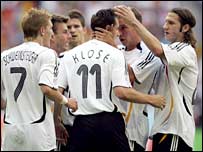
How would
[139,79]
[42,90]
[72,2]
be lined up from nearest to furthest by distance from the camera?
[42,90] < [139,79] < [72,2]

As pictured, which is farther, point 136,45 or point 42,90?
point 136,45

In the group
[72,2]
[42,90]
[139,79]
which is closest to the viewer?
[42,90]

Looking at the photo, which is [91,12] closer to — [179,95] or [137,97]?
[179,95]

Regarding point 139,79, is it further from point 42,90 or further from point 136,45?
point 42,90

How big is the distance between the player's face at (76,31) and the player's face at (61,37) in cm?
51

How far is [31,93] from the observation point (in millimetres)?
6695

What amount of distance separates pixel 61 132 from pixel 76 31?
6.20 feet

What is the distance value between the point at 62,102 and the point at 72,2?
1055 cm

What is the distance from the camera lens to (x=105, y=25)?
6820 millimetres

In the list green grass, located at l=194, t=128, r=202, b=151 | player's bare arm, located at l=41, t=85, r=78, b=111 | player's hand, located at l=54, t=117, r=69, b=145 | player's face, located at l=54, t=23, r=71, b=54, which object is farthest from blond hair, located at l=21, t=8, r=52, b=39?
green grass, located at l=194, t=128, r=202, b=151

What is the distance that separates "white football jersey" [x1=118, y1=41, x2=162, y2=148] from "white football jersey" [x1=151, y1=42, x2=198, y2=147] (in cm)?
15

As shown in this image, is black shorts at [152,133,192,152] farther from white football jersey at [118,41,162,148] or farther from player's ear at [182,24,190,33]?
player's ear at [182,24,190,33]

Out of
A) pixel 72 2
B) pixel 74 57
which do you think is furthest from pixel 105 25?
pixel 72 2

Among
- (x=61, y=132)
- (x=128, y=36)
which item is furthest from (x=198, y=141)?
(x=128, y=36)
